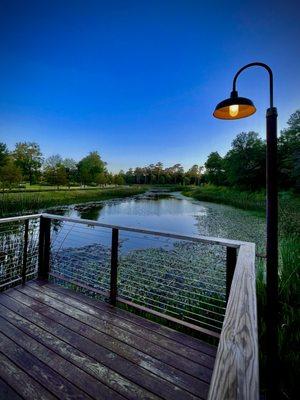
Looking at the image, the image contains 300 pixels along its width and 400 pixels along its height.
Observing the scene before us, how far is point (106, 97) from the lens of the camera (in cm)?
1614

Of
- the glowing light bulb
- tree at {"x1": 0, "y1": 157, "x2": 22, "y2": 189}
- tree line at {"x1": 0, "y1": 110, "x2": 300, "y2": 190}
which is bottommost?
the glowing light bulb

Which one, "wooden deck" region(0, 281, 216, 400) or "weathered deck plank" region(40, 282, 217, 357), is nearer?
"wooden deck" region(0, 281, 216, 400)

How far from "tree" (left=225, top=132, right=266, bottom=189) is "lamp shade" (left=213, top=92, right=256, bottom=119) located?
86.2 ft

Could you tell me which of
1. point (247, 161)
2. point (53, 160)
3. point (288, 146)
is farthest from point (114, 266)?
point (53, 160)

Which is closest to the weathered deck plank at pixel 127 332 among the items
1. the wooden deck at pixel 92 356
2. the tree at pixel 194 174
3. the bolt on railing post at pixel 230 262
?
the wooden deck at pixel 92 356

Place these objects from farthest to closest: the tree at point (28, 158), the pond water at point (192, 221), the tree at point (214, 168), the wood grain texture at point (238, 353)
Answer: the tree at point (214, 168) → the tree at point (28, 158) → the pond water at point (192, 221) → the wood grain texture at point (238, 353)

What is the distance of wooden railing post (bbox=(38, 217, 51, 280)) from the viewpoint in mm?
2883

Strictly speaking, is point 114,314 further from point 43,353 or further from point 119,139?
point 119,139

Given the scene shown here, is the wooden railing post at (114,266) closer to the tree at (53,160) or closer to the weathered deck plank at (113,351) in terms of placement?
the weathered deck plank at (113,351)

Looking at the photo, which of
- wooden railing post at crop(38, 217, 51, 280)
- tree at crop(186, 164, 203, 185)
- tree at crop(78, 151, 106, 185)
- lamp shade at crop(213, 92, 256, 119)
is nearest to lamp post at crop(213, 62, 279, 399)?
lamp shade at crop(213, 92, 256, 119)

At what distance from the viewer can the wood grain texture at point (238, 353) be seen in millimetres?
423

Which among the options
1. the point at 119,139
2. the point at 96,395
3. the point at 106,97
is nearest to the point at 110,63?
the point at 106,97

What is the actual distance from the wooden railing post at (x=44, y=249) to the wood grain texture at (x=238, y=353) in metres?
2.64

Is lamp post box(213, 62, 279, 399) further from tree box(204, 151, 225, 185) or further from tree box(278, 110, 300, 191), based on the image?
tree box(204, 151, 225, 185)
